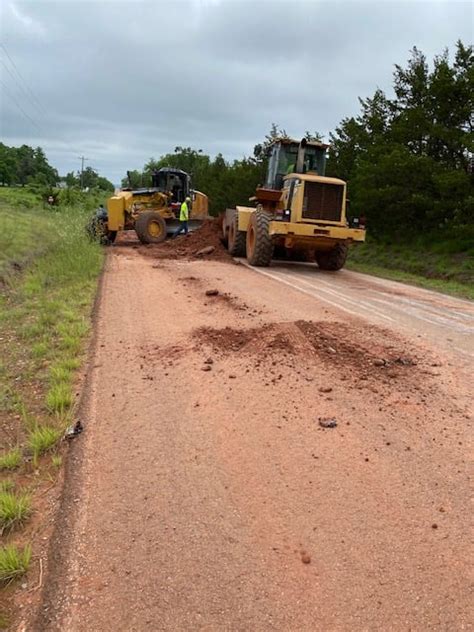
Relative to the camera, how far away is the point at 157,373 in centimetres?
500

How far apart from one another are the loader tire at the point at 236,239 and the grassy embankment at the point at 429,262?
3.55 metres

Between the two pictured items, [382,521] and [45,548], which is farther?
[382,521]

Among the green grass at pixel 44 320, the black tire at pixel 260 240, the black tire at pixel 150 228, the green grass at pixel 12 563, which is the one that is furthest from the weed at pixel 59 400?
the black tire at pixel 150 228

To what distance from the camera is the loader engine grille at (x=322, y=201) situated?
12.6 meters

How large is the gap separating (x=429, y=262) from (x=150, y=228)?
30.1 ft

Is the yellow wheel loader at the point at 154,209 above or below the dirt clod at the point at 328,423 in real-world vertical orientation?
above

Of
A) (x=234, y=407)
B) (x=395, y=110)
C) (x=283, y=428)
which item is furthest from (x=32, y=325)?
(x=395, y=110)

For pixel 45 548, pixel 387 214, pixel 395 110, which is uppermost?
pixel 395 110

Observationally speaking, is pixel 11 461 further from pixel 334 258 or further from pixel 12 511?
pixel 334 258

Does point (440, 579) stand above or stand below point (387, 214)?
below

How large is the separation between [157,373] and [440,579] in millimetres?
3083

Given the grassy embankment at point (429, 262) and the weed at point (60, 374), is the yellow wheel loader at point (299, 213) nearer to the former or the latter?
the grassy embankment at point (429, 262)

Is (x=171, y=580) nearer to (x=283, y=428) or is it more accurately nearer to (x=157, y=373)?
(x=283, y=428)

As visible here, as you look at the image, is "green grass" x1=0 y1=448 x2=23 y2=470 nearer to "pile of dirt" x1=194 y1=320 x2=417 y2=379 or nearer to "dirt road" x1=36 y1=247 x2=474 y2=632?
"dirt road" x1=36 y1=247 x2=474 y2=632
